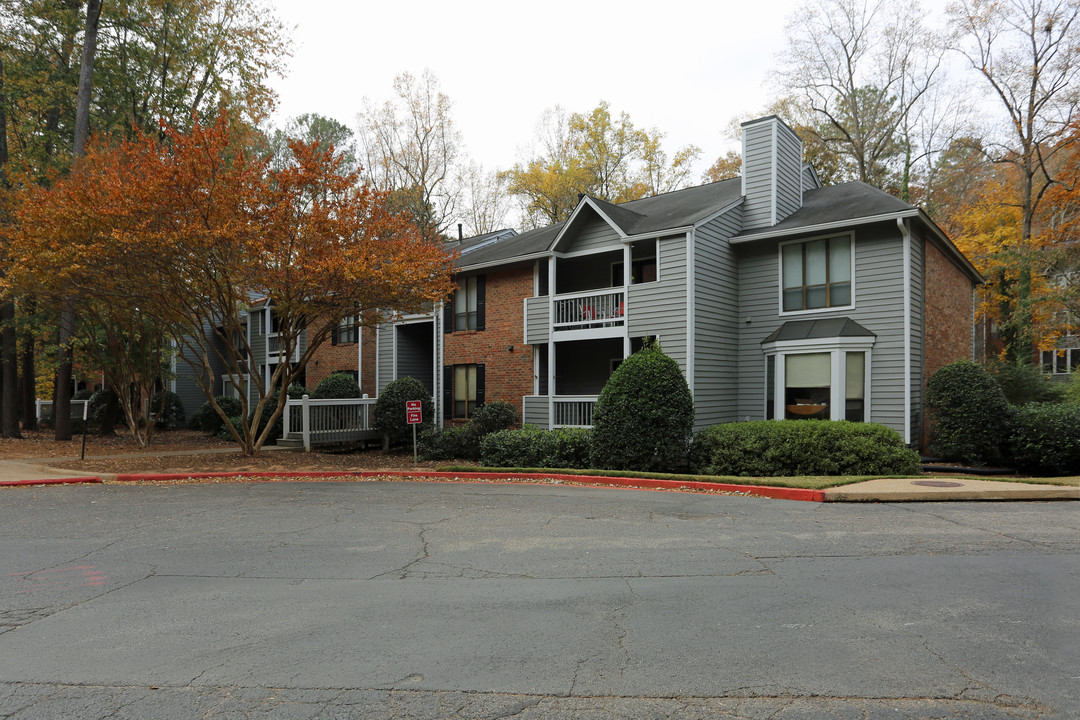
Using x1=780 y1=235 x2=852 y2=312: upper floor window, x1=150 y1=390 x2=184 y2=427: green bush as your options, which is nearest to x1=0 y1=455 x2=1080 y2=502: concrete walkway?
x1=780 y1=235 x2=852 y2=312: upper floor window

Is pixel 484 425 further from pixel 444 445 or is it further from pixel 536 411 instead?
pixel 536 411

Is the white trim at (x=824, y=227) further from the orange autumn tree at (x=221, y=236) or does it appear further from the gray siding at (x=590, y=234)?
the orange autumn tree at (x=221, y=236)

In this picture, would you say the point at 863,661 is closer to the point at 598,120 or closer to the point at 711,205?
the point at 711,205

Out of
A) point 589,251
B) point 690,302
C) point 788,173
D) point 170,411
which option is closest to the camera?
point 690,302

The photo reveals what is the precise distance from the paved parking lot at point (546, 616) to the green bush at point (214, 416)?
18.9 m

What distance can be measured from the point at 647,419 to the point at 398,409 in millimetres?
9265

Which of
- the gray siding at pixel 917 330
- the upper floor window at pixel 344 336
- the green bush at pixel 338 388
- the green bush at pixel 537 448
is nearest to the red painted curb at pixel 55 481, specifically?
the green bush at pixel 537 448

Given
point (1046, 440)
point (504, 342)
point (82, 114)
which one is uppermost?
point (82, 114)

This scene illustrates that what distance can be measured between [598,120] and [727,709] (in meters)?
36.4

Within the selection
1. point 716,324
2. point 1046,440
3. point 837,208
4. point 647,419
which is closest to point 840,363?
point 716,324

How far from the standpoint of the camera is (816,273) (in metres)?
16.9

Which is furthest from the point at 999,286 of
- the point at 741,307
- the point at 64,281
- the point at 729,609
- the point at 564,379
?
the point at 64,281

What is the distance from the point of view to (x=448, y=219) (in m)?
35.5

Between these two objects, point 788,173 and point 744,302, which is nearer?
point 744,302
